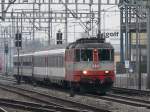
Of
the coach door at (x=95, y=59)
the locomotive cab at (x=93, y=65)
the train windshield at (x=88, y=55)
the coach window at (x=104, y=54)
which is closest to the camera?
the locomotive cab at (x=93, y=65)

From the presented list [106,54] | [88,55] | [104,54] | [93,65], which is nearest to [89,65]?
[93,65]

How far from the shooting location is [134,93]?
1266 inches

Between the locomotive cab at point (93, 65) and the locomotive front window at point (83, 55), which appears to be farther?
the locomotive front window at point (83, 55)

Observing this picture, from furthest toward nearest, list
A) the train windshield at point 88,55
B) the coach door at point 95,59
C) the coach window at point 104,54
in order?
1. the coach window at point 104,54
2. the train windshield at point 88,55
3. the coach door at point 95,59

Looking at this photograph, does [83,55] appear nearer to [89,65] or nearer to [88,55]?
[88,55]

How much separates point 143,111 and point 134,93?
1163 centimetres

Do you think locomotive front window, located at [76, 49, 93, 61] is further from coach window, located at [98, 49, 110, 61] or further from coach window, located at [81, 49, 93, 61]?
coach window, located at [98, 49, 110, 61]

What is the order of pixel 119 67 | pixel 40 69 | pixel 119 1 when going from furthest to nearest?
1. pixel 119 67
2. pixel 119 1
3. pixel 40 69

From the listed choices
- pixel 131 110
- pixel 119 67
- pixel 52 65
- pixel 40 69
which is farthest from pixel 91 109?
pixel 119 67

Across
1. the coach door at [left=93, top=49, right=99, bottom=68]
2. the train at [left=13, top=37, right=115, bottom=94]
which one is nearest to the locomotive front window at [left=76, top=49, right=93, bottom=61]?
the train at [left=13, top=37, right=115, bottom=94]

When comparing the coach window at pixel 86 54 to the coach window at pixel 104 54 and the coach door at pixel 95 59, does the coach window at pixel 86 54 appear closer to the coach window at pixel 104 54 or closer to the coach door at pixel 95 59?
the coach door at pixel 95 59

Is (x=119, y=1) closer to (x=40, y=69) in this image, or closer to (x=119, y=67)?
(x=40, y=69)

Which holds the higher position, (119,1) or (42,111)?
(119,1)

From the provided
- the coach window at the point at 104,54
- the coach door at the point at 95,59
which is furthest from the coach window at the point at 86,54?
the coach window at the point at 104,54
